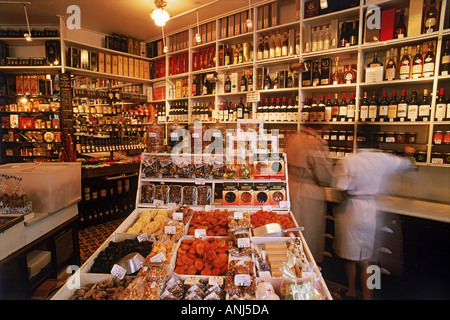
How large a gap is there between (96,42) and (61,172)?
4484 millimetres

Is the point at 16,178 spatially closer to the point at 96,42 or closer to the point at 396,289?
the point at 396,289

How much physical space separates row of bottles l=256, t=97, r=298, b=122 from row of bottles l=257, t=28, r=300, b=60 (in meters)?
0.69

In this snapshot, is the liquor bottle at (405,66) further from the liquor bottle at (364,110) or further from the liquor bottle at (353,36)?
the liquor bottle at (353,36)

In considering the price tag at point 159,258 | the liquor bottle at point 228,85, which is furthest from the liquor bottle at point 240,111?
the price tag at point 159,258

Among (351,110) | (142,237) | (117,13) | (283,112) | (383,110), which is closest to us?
(142,237)

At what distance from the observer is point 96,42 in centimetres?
571

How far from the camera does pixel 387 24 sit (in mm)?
3033

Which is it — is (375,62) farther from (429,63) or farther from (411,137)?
(411,137)

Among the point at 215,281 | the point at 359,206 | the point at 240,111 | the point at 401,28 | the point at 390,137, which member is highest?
the point at 401,28

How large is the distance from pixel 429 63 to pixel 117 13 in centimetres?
490

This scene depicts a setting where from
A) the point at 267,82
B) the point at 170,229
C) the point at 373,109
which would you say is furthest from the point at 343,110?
the point at 170,229

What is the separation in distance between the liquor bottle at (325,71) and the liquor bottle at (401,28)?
0.79 m

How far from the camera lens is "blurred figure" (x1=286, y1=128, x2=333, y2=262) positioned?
111 inches

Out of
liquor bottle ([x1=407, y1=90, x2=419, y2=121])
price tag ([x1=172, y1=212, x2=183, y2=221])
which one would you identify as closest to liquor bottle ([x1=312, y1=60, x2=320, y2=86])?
liquor bottle ([x1=407, y1=90, x2=419, y2=121])
